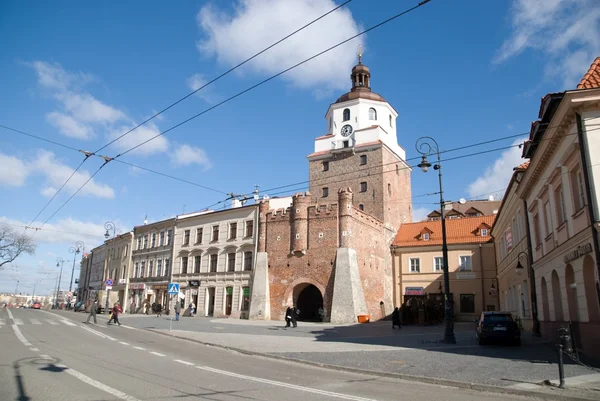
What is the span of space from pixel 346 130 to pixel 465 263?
1820 cm

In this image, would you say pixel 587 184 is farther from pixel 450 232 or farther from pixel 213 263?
pixel 213 263

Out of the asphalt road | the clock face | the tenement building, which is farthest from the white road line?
the clock face

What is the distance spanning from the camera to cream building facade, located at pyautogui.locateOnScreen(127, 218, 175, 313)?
4855 centimetres

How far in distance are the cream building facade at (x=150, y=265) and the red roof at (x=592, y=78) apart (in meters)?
41.1

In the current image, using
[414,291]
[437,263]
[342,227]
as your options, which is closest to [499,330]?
[342,227]

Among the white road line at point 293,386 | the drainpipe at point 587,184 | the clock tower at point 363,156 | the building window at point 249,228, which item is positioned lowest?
the white road line at point 293,386

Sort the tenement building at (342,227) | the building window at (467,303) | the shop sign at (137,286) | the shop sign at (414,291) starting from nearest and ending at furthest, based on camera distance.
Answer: the tenement building at (342,227), the building window at (467,303), the shop sign at (414,291), the shop sign at (137,286)

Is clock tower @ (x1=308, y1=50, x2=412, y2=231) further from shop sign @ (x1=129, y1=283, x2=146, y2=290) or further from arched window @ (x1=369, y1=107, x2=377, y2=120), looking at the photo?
shop sign @ (x1=129, y1=283, x2=146, y2=290)

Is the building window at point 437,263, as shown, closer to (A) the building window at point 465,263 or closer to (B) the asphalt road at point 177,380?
(A) the building window at point 465,263

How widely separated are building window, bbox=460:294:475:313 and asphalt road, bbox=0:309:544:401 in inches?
1308

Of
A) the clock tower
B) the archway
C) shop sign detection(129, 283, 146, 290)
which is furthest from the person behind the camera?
shop sign detection(129, 283, 146, 290)

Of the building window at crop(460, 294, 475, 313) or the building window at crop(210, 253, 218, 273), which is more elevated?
the building window at crop(210, 253, 218, 273)

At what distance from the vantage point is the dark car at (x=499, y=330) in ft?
59.6

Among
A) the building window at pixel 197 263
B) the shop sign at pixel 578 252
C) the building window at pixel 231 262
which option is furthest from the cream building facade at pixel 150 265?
the shop sign at pixel 578 252
